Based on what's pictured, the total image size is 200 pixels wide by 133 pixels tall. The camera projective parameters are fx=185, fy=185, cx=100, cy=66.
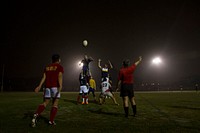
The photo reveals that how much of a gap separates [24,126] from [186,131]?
4.47 metres

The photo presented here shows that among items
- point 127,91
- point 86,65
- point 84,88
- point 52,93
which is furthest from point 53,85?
point 86,65

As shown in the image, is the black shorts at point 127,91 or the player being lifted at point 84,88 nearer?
the black shorts at point 127,91

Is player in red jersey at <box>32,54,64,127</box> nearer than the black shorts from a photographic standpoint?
Yes

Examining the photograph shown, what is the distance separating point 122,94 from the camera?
7.31 meters

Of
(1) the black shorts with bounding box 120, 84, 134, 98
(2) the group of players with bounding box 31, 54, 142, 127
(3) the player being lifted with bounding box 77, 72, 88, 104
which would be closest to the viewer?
(2) the group of players with bounding box 31, 54, 142, 127

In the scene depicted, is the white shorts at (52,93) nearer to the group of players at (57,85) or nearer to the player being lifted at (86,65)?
the group of players at (57,85)

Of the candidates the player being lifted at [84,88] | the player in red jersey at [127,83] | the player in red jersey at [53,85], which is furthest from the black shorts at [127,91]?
the player being lifted at [84,88]

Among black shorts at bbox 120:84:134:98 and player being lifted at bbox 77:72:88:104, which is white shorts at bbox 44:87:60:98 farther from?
player being lifted at bbox 77:72:88:104

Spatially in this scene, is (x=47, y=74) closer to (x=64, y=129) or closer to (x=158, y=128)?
(x=64, y=129)

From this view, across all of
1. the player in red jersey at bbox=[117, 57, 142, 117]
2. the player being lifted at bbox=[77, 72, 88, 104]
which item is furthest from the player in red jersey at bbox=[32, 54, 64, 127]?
the player being lifted at bbox=[77, 72, 88, 104]

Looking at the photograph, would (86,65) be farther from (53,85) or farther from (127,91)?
(53,85)

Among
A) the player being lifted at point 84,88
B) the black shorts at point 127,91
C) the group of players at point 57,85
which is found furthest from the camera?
the player being lifted at point 84,88

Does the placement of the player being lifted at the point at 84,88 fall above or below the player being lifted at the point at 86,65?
below

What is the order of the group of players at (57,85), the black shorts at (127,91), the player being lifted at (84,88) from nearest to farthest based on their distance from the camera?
the group of players at (57,85) < the black shorts at (127,91) < the player being lifted at (84,88)
